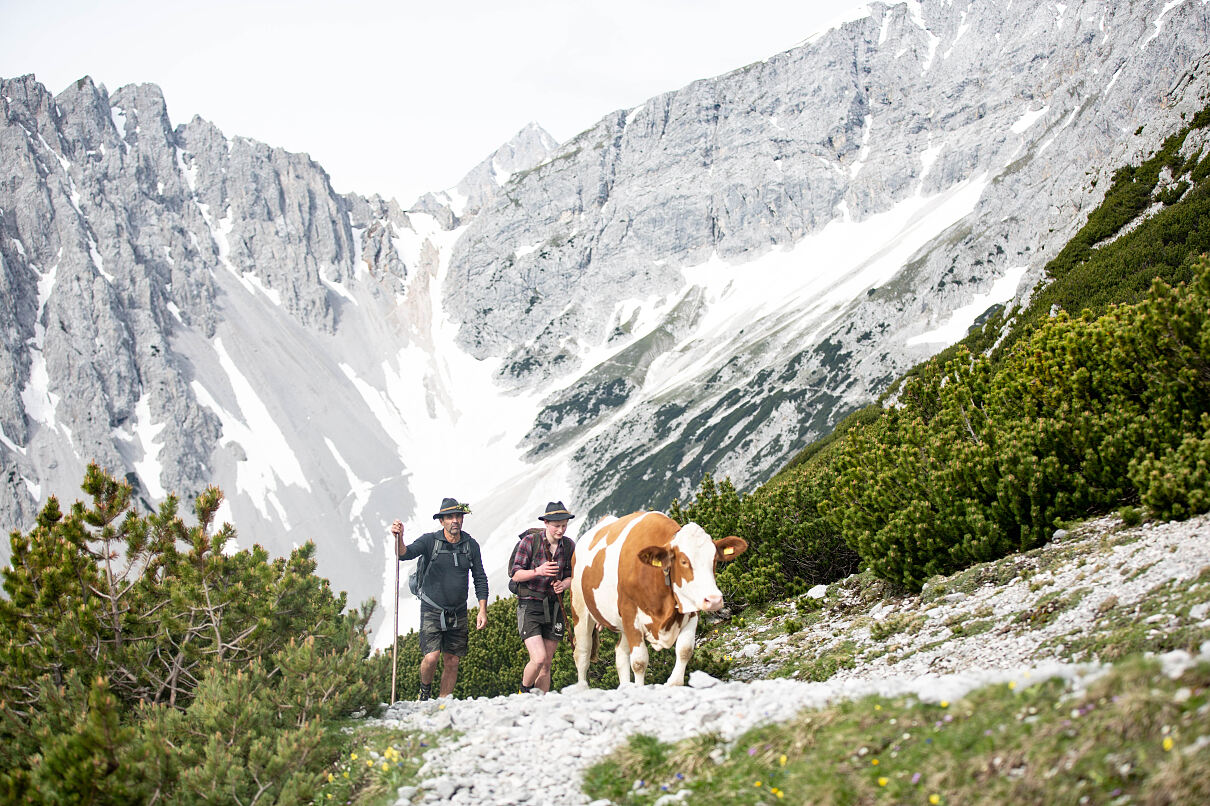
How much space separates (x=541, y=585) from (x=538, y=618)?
577 mm

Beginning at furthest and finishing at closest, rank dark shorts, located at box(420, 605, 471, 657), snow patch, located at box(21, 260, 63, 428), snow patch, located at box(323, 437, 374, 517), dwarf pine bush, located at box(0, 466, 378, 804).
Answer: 1. snow patch, located at box(323, 437, 374, 517)
2. snow patch, located at box(21, 260, 63, 428)
3. dark shorts, located at box(420, 605, 471, 657)
4. dwarf pine bush, located at box(0, 466, 378, 804)

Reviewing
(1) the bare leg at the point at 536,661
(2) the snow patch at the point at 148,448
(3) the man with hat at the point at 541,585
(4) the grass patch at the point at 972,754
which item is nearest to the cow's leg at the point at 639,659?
(3) the man with hat at the point at 541,585

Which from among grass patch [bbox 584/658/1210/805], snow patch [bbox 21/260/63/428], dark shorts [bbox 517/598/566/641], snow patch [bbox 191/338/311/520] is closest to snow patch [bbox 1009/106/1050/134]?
snow patch [bbox 191/338/311/520]

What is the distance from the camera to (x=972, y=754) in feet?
17.0

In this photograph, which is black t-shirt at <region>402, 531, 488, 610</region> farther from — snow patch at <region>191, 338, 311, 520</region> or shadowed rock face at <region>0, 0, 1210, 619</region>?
snow patch at <region>191, 338, 311, 520</region>

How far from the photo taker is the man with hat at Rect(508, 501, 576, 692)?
1205 centimetres

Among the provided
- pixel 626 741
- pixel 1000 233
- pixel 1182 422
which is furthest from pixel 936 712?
pixel 1000 233

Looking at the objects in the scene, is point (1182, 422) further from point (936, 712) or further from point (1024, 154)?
point (1024, 154)

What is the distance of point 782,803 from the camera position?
579 cm

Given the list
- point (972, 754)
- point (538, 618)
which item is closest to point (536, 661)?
point (538, 618)

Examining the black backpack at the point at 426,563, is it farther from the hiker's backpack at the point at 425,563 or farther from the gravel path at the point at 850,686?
the gravel path at the point at 850,686

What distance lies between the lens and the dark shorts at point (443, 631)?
1245cm

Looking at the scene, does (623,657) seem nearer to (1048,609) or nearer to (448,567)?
(448,567)

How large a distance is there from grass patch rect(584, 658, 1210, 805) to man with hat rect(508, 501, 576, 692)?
4.92m
